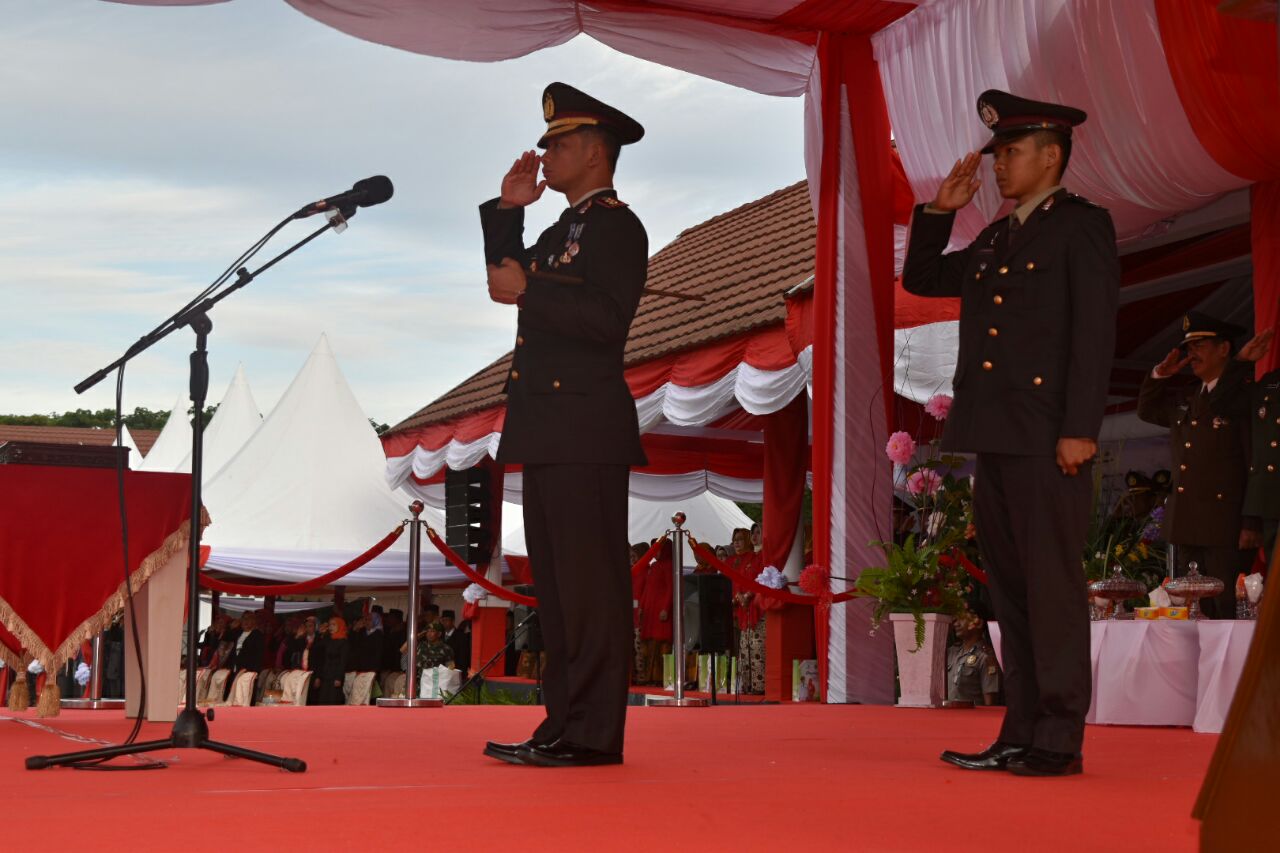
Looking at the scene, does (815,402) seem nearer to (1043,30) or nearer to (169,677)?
(1043,30)

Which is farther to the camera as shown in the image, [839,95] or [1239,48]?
[839,95]

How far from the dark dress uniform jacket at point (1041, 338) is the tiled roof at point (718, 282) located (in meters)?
7.06

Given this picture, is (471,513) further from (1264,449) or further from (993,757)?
(993,757)

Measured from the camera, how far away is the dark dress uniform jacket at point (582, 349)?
3.64 meters

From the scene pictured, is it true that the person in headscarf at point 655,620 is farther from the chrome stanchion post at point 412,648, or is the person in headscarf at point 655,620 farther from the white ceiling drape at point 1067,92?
the white ceiling drape at point 1067,92

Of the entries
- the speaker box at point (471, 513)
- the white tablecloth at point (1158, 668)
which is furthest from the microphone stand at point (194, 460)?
the speaker box at point (471, 513)

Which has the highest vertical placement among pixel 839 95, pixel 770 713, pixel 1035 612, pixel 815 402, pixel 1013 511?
pixel 839 95

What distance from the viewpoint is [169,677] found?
5320 mm

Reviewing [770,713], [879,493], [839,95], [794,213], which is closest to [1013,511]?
[770,713]

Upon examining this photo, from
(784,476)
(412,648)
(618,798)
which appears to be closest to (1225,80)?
(412,648)

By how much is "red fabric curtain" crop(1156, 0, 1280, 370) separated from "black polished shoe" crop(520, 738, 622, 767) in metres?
4.84

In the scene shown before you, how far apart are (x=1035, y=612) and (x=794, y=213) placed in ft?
36.5

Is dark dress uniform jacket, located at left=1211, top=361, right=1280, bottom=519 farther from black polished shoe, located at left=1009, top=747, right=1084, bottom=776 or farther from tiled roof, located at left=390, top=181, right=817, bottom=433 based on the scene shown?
tiled roof, located at left=390, top=181, right=817, bottom=433

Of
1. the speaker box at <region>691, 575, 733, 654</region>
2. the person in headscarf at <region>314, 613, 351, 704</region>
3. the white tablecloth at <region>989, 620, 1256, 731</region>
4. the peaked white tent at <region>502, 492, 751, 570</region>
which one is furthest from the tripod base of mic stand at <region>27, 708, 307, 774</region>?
the peaked white tent at <region>502, 492, 751, 570</region>
